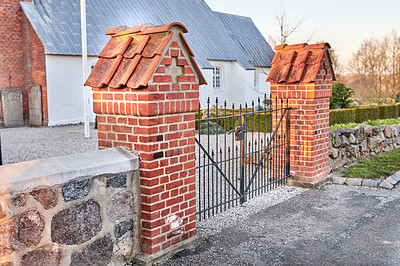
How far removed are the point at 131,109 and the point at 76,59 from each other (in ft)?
50.0

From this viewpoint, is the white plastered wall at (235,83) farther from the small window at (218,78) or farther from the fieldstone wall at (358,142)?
the fieldstone wall at (358,142)

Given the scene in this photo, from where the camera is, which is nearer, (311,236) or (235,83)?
(311,236)

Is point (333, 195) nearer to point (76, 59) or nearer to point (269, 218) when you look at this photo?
point (269, 218)

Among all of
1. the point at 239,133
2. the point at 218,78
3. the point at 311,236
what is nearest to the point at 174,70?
the point at 239,133

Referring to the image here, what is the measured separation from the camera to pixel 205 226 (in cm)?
462

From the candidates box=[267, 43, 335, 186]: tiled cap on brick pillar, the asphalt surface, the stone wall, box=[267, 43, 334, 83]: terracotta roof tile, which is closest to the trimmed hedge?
box=[267, 43, 335, 186]: tiled cap on brick pillar

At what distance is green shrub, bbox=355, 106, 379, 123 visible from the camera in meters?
17.3

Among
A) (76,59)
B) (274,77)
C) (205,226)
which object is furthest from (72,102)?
(205,226)

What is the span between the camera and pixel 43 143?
12609 mm

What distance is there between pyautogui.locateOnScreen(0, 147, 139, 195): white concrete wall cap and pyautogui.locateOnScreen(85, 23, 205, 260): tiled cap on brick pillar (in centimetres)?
18

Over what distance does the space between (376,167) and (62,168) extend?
6251mm

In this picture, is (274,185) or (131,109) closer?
(131,109)

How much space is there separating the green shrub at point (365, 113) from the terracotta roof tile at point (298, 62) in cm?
1176

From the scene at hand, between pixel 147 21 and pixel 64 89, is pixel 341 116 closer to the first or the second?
pixel 64 89
